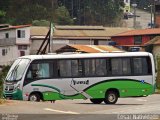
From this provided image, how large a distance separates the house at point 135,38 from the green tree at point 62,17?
32.4 m

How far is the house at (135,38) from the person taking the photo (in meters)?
69.4

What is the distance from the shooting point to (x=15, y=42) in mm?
73688

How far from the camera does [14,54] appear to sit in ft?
245

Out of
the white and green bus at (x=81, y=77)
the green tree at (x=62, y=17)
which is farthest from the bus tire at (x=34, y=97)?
the green tree at (x=62, y=17)

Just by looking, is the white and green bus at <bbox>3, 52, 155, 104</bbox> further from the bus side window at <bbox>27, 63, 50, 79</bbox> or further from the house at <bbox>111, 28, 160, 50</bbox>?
the house at <bbox>111, 28, 160, 50</bbox>

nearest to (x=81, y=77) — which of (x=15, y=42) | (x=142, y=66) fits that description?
(x=142, y=66)

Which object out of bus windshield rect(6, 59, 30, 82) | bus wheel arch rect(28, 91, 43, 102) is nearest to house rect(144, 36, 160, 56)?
bus wheel arch rect(28, 91, 43, 102)

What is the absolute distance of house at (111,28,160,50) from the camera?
228ft

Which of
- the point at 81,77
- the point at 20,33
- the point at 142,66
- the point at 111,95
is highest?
the point at 142,66

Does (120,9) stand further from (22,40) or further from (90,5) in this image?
(22,40)

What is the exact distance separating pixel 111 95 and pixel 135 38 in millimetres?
45151

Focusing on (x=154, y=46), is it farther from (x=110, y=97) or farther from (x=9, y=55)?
(x=110, y=97)

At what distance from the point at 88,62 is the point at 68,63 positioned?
44.0 inches

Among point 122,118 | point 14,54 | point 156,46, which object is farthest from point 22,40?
point 122,118
